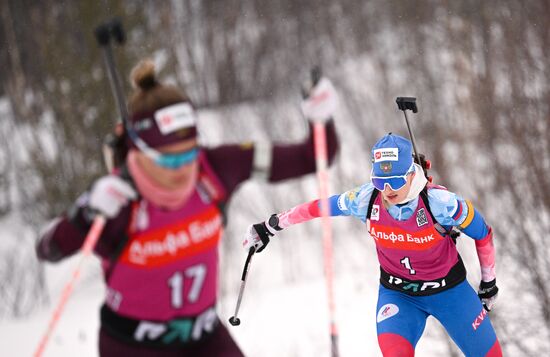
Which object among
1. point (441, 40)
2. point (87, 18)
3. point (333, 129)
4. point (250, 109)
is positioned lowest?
point (250, 109)

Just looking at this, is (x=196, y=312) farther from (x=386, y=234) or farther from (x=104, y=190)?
(x=386, y=234)

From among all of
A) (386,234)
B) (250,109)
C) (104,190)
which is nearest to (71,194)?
(250,109)

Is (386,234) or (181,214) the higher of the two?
(181,214)

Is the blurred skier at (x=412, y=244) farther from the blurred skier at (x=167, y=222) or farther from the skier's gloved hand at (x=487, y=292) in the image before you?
the blurred skier at (x=167, y=222)

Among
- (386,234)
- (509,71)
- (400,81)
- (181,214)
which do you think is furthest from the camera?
(400,81)

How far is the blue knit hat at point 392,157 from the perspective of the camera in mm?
3783

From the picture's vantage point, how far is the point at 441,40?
15.1 metres

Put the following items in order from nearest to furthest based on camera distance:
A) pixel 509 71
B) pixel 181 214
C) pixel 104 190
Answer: pixel 104 190 → pixel 181 214 → pixel 509 71

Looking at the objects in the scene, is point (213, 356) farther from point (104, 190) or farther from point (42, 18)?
point (42, 18)

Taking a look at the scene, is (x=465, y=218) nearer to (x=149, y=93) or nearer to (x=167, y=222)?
(x=167, y=222)

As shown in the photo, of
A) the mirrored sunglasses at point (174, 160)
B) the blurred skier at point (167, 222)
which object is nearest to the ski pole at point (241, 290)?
the blurred skier at point (167, 222)

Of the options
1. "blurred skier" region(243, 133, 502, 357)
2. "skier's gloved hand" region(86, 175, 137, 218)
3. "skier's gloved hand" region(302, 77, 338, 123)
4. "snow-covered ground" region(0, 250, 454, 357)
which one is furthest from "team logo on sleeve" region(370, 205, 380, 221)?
"snow-covered ground" region(0, 250, 454, 357)

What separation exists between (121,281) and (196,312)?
325mm

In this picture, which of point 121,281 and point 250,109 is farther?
point 250,109
